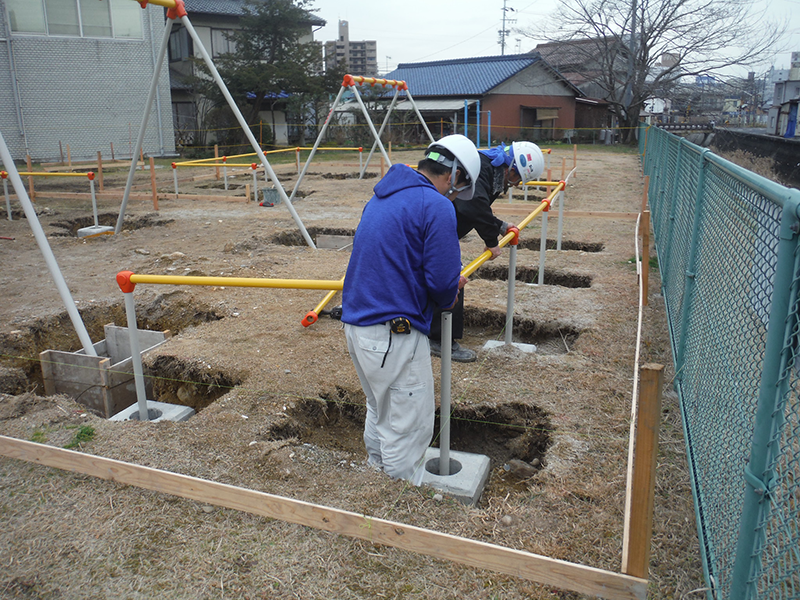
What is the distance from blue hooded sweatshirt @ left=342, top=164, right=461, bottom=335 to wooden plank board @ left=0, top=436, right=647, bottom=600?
3.18 ft

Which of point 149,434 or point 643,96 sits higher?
point 643,96

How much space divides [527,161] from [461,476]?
8.57 feet

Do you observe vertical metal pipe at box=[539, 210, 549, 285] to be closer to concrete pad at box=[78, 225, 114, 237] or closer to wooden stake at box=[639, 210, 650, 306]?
wooden stake at box=[639, 210, 650, 306]

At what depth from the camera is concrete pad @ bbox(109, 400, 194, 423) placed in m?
4.62

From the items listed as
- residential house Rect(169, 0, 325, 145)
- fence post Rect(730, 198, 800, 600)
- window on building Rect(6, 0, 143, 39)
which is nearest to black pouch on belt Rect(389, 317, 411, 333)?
fence post Rect(730, 198, 800, 600)

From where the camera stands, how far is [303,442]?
172 inches

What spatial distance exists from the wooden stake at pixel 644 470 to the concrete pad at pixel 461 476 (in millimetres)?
1193

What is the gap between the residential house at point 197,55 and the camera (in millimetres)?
31984

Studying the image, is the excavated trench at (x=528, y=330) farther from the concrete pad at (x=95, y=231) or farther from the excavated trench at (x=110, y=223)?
the excavated trench at (x=110, y=223)

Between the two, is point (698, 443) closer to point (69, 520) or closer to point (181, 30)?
point (69, 520)

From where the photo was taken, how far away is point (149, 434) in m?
4.11

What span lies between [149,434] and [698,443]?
3.37 metres

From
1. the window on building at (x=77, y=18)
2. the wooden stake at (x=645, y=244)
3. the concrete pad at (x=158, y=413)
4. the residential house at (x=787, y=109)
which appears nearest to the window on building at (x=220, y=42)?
the window on building at (x=77, y=18)

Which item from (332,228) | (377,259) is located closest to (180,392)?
(377,259)
